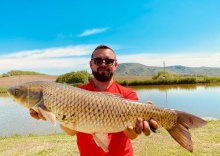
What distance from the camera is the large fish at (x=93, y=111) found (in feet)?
8.80

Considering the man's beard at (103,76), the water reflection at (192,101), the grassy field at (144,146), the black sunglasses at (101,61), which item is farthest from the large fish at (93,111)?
the water reflection at (192,101)

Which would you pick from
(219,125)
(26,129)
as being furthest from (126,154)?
(26,129)

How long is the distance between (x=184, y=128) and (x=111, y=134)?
34.5 inches

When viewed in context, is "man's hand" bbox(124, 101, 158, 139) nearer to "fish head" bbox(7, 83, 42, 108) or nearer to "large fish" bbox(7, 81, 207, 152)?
"large fish" bbox(7, 81, 207, 152)

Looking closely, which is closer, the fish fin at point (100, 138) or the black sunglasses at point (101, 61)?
the fish fin at point (100, 138)

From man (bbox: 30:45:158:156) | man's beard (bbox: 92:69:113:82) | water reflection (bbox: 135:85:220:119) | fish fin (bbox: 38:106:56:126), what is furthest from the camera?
water reflection (bbox: 135:85:220:119)

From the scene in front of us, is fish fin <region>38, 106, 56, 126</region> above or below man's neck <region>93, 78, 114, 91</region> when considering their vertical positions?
below

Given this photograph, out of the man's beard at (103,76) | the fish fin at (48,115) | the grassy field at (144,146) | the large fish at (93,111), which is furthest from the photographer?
the grassy field at (144,146)

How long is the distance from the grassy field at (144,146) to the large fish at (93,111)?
4.40 m

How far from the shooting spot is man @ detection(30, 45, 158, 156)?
3.04 metres

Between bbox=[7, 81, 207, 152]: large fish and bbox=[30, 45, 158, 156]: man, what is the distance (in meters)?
0.11

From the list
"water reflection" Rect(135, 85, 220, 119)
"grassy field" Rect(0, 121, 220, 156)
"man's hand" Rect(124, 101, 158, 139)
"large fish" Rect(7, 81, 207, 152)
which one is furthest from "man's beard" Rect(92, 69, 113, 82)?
"water reflection" Rect(135, 85, 220, 119)

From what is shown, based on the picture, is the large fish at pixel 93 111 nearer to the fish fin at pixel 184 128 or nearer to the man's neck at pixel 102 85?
the fish fin at pixel 184 128

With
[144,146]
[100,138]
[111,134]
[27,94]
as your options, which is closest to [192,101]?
[144,146]
